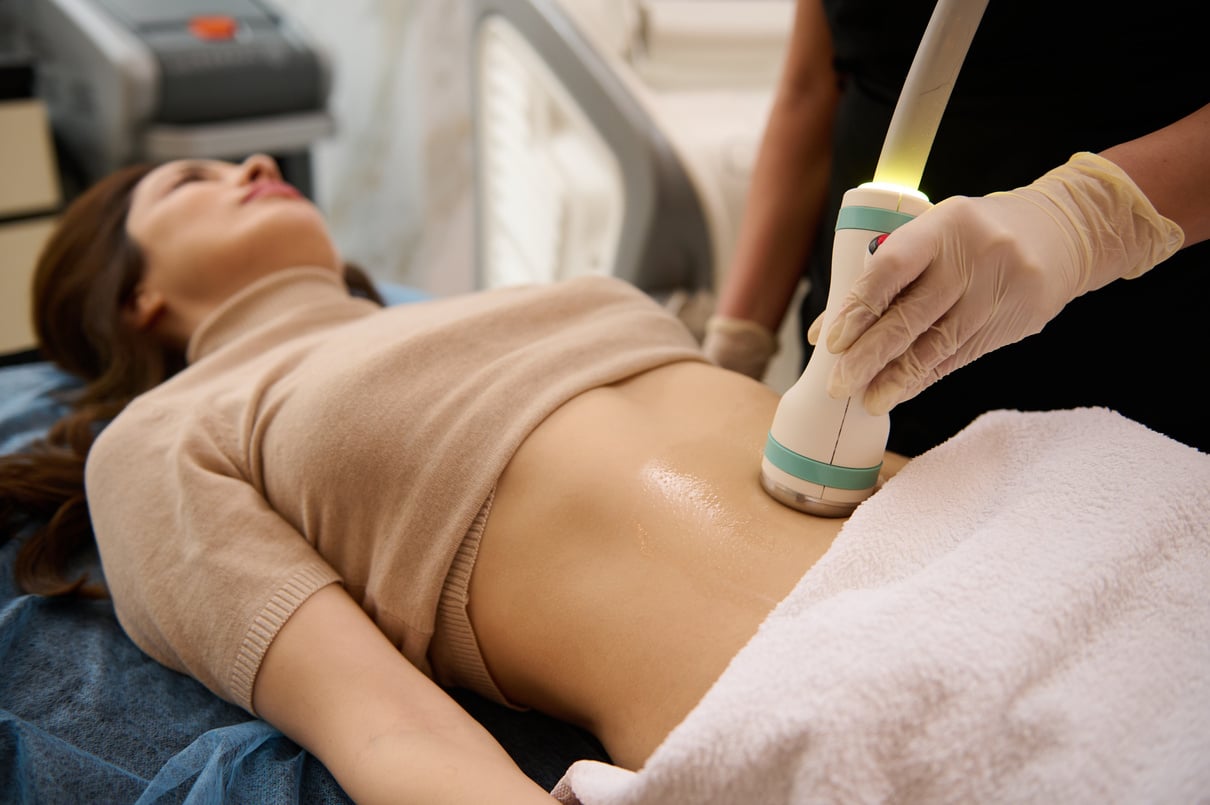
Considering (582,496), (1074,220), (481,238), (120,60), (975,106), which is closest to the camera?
(1074,220)

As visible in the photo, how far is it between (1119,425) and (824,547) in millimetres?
284

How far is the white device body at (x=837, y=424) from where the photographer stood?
725mm

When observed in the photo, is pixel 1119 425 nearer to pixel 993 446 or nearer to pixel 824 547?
pixel 993 446

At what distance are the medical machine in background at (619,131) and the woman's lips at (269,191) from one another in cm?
66

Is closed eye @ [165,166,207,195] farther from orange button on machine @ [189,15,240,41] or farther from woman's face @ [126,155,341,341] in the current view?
orange button on machine @ [189,15,240,41]

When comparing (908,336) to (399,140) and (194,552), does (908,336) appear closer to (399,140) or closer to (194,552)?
(194,552)

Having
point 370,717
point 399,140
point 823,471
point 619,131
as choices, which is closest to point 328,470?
point 370,717

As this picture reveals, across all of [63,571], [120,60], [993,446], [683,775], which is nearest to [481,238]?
[120,60]

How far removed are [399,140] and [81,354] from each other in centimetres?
158

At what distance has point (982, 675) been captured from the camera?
0.58 m

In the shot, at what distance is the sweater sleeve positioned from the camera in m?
0.87

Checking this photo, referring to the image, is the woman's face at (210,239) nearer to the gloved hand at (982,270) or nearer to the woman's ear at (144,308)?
the woman's ear at (144,308)

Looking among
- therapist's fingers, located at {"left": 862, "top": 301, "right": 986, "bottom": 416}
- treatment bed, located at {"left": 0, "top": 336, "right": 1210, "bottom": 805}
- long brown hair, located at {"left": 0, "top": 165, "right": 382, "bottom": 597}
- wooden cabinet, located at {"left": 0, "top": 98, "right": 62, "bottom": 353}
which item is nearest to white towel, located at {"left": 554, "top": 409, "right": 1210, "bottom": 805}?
treatment bed, located at {"left": 0, "top": 336, "right": 1210, "bottom": 805}

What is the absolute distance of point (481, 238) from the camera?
7.66 feet
